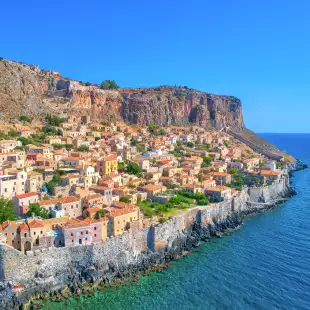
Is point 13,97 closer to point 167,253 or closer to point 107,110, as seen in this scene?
point 107,110

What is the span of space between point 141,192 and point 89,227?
45.1 ft

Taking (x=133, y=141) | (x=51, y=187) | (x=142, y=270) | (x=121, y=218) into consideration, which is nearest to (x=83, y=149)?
(x=133, y=141)

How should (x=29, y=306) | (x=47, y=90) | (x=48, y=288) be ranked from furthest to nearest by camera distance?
1. (x=47, y=90)
2. (x=48, y=288)
3. (x=29, y=306)

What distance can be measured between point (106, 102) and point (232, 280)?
7148 cm

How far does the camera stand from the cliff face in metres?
71.4

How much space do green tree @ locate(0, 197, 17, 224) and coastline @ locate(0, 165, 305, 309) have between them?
21.5 feet

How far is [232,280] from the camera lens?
29719 millimetres

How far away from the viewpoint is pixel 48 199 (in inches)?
1410

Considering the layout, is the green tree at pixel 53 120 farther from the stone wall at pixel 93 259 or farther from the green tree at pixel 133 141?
the stone wall at pixel 93 259

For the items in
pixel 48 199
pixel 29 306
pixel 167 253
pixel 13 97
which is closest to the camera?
pixel 29 306

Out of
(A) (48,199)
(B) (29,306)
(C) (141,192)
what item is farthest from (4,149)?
(B) (29,306)

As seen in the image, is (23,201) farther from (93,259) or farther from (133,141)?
(133,141)

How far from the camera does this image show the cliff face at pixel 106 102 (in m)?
71.4

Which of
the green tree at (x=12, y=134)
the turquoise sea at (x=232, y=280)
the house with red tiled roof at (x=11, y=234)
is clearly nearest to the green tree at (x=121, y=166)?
the green tree at (x=12, y=134)
